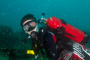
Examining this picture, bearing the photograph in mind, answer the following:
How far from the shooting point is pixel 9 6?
370 ft

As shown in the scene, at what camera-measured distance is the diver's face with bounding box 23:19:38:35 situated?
3.72 m

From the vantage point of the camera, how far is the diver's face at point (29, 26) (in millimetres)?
3723

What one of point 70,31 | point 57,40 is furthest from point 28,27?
point 70,31

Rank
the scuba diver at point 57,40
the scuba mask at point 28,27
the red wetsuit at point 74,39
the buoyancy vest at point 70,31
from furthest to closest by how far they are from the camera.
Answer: the scuba mask at point 28,27, the buoyancy vest at point 70,31, the red wetsuit at point 74,39, the scuba diver at point 57,40

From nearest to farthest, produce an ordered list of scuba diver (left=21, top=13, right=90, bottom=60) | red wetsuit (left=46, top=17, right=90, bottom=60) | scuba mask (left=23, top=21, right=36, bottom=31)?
scuba diver (left=21, top=13, right=90, bottom=60), red wetsuit (left=46, top=17, right=90, bottom=60), scuba mask (left=23, top=21, right=36, bottom=31)

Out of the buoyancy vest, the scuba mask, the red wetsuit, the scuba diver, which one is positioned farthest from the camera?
the scuba mask

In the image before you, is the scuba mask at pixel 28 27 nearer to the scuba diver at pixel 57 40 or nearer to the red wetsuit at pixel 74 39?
the scuba diver at pixel 57 40

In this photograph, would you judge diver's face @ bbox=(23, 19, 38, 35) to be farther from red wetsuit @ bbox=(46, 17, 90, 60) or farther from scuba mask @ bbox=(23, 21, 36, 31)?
red wetsuit @ bbox=(46, 17, 90, 60)

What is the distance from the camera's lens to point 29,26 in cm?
372

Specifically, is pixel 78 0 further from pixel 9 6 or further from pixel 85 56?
pixel 85 56

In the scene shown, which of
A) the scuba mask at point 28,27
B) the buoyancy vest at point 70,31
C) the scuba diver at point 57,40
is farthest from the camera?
the scuba mask at point 28,27

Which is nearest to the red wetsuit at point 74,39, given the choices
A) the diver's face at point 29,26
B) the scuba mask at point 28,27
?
the diver's face at point 29,26

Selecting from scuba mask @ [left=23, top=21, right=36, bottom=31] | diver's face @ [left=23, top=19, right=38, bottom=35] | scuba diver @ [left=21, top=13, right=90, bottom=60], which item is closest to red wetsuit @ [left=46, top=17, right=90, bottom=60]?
scuba diver @ [left=21, top=13, right=90, bottom=60]

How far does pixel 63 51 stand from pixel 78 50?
53 centimetres
